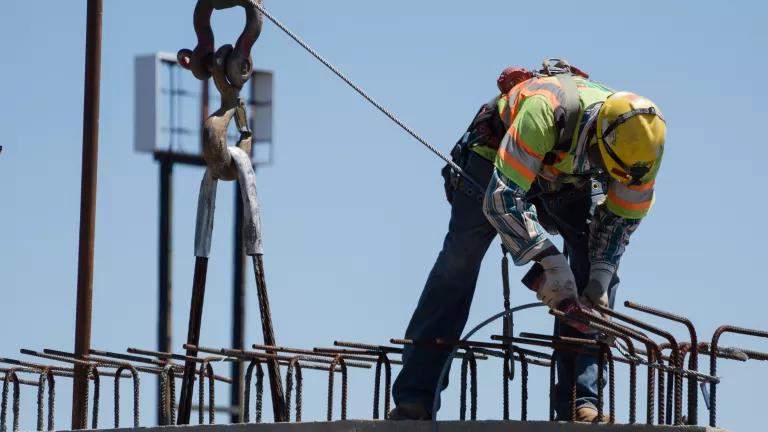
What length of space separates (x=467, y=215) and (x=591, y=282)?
0.86 meters

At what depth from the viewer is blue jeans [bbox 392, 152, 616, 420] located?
12.8 m

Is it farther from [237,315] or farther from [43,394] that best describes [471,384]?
[237,315]

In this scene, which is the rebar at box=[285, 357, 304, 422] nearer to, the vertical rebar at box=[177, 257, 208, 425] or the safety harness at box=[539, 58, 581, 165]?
the vertical rebar at box=[177, 257, 208, 425]

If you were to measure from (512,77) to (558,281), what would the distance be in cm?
155

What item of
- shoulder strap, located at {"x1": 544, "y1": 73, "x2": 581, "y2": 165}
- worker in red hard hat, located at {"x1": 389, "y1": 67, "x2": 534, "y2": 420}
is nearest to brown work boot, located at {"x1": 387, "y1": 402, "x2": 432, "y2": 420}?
worker in red hard hat, located at {"x1": 389, "y1": 67, "x2": 534, "y2": 420}

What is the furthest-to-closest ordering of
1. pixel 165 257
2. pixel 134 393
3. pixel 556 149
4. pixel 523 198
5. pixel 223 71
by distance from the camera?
pixel 165 257, pixel 223 71, pixel 134 393, pixel 556 149, pixel 523 198

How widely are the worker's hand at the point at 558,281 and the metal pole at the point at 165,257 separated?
57.1ft

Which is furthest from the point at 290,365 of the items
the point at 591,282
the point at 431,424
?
the point at 591,282

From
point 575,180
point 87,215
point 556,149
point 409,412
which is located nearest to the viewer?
point 556,149

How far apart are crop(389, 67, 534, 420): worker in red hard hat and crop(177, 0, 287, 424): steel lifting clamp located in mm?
1026

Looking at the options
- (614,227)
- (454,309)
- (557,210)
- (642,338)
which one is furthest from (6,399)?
(642,338)

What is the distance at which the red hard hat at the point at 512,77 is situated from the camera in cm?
1300

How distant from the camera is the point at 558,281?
477 inches

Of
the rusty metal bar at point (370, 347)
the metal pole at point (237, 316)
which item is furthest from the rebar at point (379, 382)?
the metal pole at point (237, 316)
